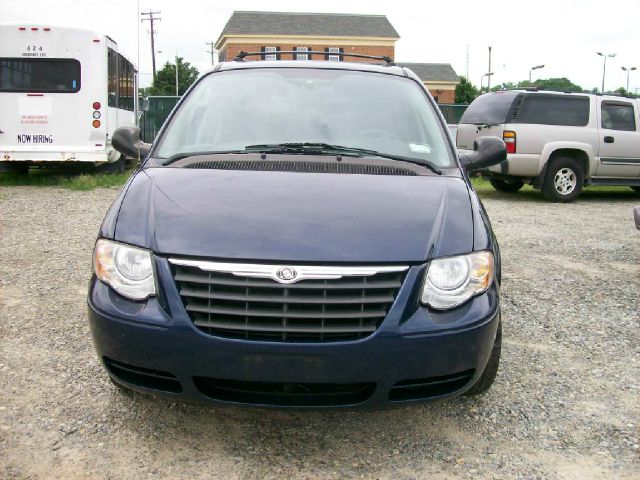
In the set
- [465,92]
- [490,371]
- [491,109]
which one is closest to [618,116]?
[491,109]

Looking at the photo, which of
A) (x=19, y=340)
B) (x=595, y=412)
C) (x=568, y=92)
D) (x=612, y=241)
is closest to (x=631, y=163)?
(x=568, y=92)

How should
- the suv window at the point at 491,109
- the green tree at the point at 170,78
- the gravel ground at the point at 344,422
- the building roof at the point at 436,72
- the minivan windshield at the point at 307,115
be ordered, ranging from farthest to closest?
the green tree at the point at 170,78
the building roof at the point at 436,72
the suv window at the point at 491,109
the minivan windshield at the point at 307,115
the gravel ground at the point at 344,422

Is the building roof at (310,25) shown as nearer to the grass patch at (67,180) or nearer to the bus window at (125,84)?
the bus window at (125,84)

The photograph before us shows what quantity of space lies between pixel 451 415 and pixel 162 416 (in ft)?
4.54

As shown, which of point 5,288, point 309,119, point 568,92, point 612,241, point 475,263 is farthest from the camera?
point 568,92

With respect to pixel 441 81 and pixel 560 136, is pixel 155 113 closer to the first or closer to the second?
pixel 560 136

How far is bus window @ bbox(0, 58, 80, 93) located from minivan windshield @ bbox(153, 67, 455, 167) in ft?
32.2

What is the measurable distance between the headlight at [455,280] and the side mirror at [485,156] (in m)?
1.35

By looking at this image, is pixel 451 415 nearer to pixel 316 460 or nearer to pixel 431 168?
pixel 316 460

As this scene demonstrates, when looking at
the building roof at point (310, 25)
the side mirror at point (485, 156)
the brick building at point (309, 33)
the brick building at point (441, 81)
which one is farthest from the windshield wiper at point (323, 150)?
the brick building at point (441, 81)

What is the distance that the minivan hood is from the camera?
8.87ft

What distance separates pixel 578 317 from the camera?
520cm

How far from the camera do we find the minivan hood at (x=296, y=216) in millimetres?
2703

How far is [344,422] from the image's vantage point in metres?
3.29
